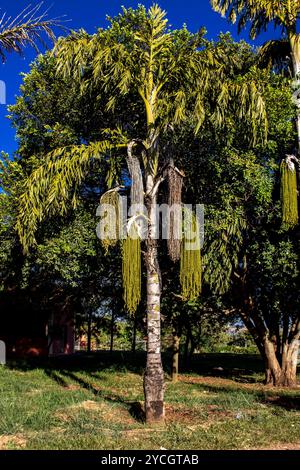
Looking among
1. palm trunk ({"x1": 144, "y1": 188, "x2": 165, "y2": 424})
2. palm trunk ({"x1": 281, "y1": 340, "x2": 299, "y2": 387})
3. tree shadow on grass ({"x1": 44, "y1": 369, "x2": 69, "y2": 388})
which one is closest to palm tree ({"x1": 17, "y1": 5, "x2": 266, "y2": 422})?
palm trunk ({"x1": 144, "y1": 188, "x2": 165, "y2": 424})

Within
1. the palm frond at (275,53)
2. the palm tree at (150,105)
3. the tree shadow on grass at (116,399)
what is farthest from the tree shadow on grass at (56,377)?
the palm frond at (275,53)

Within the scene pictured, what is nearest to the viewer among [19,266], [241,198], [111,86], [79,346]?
[111,86]

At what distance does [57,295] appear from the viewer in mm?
19969

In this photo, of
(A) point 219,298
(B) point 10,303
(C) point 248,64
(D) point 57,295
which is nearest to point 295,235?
(A) point 219,298

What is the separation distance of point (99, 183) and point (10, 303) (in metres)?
13.5

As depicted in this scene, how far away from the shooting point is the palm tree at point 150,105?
30.2 feet

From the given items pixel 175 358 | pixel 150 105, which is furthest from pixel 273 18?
pixel 175 358

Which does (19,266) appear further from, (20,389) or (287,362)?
(287,362)

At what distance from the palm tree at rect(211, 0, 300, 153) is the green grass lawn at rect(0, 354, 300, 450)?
20.5ft

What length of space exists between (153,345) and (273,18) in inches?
329

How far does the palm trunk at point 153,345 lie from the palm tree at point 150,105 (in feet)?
0.06

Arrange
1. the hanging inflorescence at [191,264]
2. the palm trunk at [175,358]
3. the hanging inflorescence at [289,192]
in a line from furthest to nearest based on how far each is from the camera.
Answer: the palm trunk at [175,358]
the hanging inflorescence at [289,192]
the hanging inflorescence at [191,264]

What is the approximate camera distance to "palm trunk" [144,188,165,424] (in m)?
8.87

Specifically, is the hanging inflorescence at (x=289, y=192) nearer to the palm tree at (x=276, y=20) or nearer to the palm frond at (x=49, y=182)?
the palm tree at (x=276, y=20)
